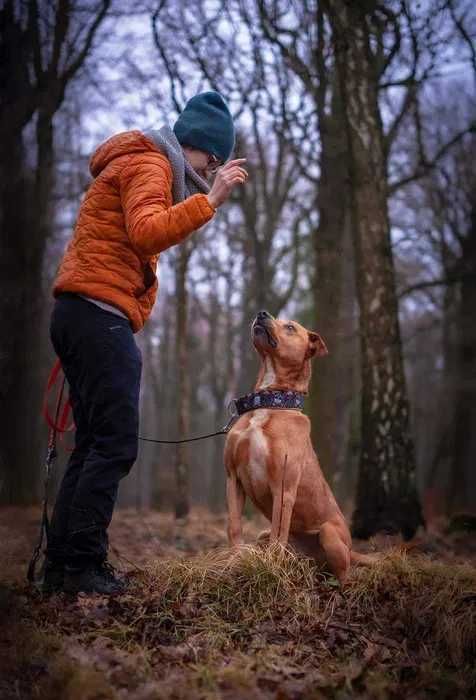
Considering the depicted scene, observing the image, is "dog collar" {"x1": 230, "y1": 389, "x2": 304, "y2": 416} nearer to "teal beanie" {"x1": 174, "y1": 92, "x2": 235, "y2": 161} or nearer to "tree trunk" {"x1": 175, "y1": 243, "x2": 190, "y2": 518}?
"teal beanie" {"x1": 174, "y1": 92, "x2": 235, "y2": 161}

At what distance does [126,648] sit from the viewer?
314 cm

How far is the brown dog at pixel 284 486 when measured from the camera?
14.6ft

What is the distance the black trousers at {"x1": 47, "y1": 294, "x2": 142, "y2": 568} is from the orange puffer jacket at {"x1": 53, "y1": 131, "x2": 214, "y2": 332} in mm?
122

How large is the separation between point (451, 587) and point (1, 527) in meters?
2.72

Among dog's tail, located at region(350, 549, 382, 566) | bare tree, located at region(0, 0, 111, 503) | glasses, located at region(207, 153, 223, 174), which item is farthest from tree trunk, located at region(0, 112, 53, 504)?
dog's tail, located at region(350, 549, 382, 566)

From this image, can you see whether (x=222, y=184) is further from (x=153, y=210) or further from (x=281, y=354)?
(x=281, y=354)

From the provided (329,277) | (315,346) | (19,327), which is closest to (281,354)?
(315,346)

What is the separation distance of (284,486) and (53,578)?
1549mm

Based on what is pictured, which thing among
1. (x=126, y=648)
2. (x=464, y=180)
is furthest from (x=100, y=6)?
(x=464, y=180)

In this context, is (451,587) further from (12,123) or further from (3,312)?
(12,123)

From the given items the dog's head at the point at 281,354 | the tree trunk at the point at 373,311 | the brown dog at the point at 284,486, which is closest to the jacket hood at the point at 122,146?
the dog's head at the point at 281,354

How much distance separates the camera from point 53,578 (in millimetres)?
3867

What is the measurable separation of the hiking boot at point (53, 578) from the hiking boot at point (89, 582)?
13 cm

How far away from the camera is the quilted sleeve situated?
11.6 feet
